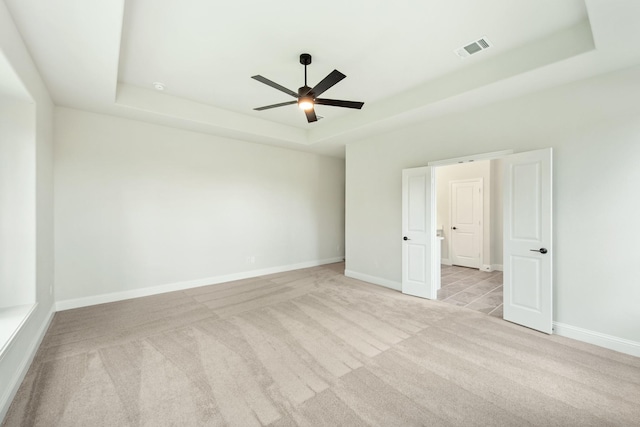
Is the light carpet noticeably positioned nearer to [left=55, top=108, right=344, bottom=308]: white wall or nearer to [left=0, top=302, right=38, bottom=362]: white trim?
[left=0, top=302, right=38, bottom=362]: white trim

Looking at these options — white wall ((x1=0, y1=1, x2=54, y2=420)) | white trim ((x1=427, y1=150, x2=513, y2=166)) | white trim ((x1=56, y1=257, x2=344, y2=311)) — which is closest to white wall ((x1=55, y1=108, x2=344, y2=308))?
white trim ((x1=56, y1=257, x2=344, y2=311))

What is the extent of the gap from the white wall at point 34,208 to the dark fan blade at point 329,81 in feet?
7.78

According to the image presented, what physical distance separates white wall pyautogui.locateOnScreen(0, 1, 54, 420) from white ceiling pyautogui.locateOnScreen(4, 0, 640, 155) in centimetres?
18

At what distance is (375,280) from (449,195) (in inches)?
138

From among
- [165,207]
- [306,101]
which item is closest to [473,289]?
[306,101]

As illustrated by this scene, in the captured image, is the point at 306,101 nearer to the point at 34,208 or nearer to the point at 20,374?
the point at 34,208

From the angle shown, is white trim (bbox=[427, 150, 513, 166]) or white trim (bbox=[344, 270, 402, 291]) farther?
white trim (bbox=[344, 270, 402, 291])

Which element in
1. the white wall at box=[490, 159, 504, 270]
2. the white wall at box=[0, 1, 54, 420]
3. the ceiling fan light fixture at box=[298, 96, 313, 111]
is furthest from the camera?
the white wall at box=[490, 159, 504, 270]

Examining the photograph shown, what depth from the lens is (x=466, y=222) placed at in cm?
674

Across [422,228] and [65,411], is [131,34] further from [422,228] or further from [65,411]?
[422,228]

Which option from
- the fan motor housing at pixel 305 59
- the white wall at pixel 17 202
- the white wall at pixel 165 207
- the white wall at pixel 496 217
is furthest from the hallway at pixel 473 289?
the white wall at pixel 17 202

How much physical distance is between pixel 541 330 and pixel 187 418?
365 cm

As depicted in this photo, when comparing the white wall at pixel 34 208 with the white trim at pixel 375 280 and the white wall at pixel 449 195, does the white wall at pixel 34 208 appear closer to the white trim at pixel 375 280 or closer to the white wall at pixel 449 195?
the white trim at pixel 375 280

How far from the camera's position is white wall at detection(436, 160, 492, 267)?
6.35m
